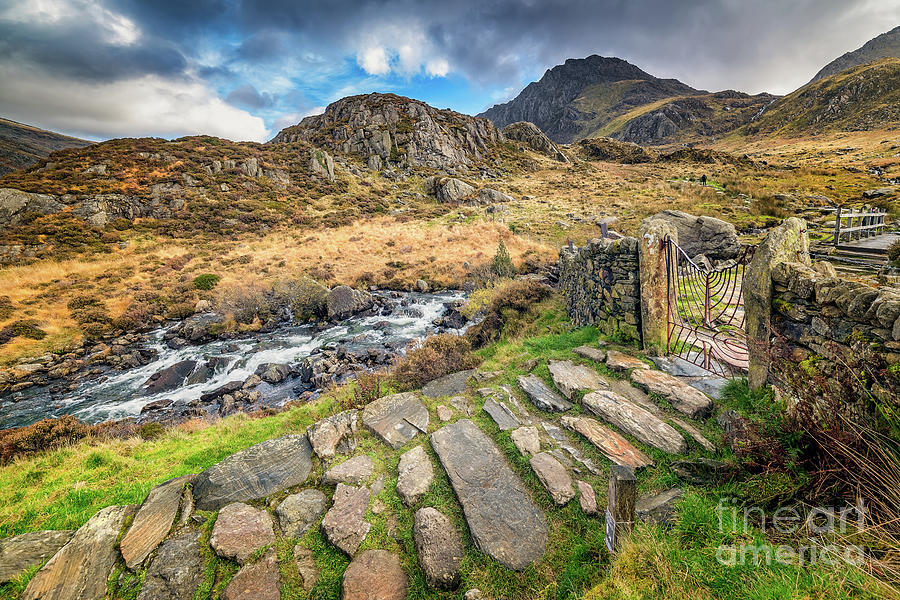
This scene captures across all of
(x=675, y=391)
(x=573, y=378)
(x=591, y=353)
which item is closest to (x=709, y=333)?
(x=591, y=353)

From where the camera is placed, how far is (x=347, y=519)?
3.67m

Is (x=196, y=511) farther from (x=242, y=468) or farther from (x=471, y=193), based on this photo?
(x=471, y=193)

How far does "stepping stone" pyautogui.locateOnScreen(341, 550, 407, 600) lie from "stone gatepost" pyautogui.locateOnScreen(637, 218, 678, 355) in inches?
227

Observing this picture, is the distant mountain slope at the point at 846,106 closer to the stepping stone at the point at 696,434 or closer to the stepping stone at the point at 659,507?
the stepping stone at the point at 696,434

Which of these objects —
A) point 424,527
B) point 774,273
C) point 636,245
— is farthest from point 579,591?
A: point 636,245

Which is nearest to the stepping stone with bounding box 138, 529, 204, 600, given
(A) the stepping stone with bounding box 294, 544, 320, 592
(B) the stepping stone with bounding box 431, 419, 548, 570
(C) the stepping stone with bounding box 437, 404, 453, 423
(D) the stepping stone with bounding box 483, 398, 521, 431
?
(A) the stepping stone with bounding box 294, 544, 320, 592

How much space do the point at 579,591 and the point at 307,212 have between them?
1518 inches

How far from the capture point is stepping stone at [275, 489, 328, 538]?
3.66 meters

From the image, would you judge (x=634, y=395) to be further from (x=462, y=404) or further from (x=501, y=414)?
(x=462, y=404)

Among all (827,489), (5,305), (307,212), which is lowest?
(827,489)

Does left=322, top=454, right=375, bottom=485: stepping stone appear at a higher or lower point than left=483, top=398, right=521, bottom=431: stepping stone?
lower

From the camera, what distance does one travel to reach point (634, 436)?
4238 millimetres

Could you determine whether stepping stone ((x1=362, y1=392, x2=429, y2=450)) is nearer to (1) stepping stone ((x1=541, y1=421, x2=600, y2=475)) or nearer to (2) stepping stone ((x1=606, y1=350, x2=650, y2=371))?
(1) stepping stone ((x1=541, y1=421, x2=600, y2=475))

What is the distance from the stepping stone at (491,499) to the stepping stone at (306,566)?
63.6 inches
